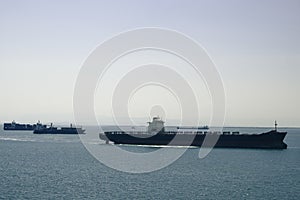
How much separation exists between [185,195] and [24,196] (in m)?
14.5

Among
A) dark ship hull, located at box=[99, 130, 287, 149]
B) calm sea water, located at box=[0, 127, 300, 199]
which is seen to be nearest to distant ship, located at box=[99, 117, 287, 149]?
dark ship hull, located at box=[99, 130, 287, 149]

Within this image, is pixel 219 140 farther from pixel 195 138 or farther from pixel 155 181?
pixel 155 181

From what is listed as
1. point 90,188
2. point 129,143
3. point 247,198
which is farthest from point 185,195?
point 129,143

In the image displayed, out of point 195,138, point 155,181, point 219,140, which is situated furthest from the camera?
point 195,138

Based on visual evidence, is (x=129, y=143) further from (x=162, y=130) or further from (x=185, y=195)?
(x=185, y=195)

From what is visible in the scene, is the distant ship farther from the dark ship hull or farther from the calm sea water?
the calm sea water

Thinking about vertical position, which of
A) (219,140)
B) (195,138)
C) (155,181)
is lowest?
(155,181)

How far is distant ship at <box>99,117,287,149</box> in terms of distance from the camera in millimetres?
100562

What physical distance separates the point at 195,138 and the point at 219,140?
5.88 m

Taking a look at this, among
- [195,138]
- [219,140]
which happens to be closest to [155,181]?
[219,140]

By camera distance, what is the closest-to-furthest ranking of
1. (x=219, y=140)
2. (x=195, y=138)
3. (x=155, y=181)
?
(x=155, y=181) < (x=219, y=140) < (x=195, y=138)

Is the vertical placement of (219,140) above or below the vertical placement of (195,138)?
below

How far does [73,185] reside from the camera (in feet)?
156

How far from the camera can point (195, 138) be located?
11050 centimetres
